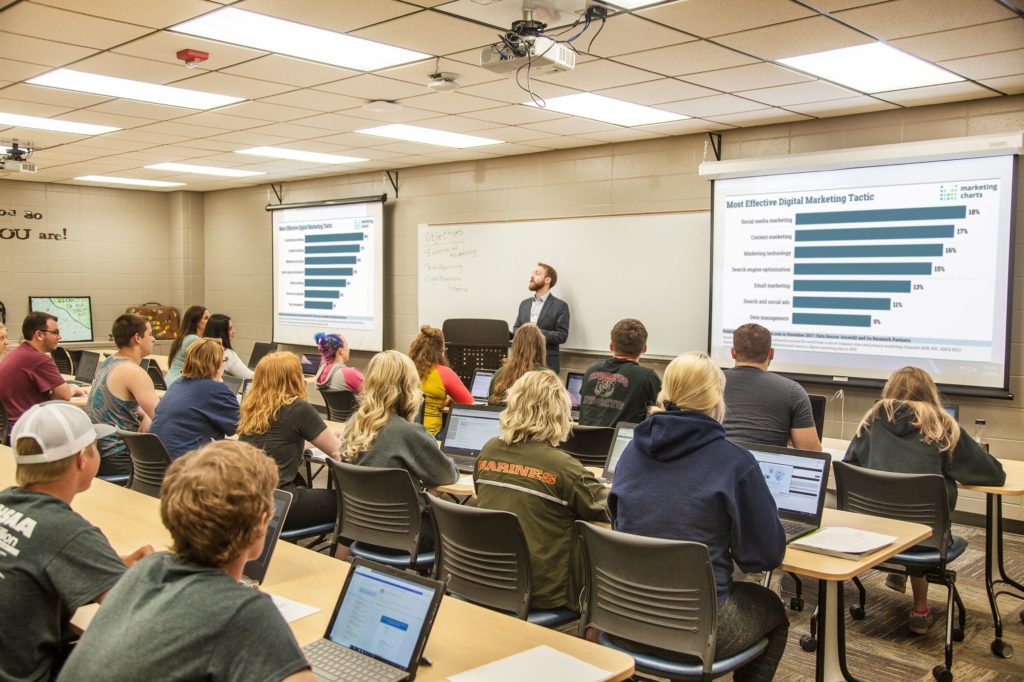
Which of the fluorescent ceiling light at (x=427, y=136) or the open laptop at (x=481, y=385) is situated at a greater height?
the fluorescent ceiling light at (x=427, y=136)

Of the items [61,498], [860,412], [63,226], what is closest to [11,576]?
[61,498]

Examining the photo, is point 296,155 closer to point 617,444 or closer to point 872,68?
point 872,68

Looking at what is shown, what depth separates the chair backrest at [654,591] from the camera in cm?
232

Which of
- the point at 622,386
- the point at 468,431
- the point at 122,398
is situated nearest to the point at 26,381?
the point at 122,398

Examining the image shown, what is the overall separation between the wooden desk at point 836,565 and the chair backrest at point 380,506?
54.7 inches

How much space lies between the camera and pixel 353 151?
7.97 metres

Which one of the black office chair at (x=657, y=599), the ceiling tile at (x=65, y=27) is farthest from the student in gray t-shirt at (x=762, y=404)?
the ceiling tile at (x=65, y=27)

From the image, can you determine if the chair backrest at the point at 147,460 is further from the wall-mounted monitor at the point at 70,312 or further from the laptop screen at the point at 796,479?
the wall-mounted monitor at the point at 70,312

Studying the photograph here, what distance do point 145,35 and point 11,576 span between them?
3.30m

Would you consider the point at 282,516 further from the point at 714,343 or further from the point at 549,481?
the point at 714,343

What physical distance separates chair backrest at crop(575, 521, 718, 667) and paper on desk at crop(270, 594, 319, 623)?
0.81 metres

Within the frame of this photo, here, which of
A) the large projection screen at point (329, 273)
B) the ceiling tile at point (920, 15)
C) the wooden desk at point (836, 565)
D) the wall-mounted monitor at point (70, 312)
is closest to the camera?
the wooden desk at point (836, 565)

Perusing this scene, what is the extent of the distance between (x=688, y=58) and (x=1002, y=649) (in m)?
3.12

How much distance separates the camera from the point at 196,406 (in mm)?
3914
